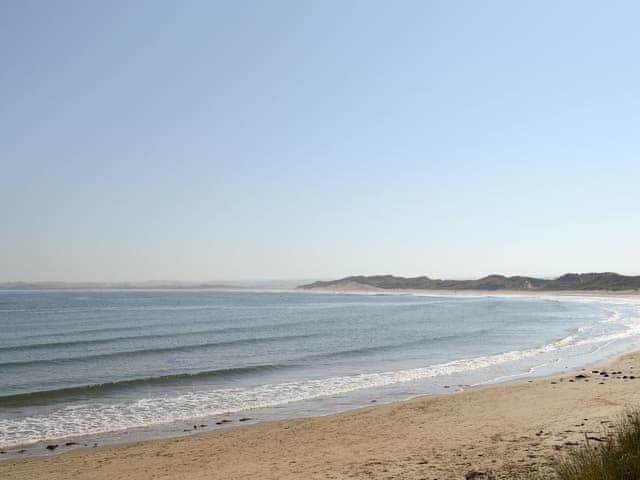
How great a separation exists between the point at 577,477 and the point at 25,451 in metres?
10.2

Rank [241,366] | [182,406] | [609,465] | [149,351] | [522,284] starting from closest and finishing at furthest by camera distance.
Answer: [609,465], [182,406], [241,366], [149,351], [522,284]

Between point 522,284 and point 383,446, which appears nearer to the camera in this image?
point 383,446

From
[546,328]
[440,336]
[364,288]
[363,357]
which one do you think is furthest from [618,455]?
[364,288]

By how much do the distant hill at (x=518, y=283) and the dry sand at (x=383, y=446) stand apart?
322 feet

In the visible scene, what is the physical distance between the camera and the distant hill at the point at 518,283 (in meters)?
111

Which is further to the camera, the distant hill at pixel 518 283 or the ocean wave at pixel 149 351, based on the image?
the distant hill at pixel 518 283

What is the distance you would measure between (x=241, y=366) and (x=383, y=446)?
11.9 meters

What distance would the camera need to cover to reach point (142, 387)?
18234 mm

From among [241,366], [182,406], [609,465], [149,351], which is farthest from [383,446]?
[149,351]

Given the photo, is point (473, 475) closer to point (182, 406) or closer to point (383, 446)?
point (383, 446)

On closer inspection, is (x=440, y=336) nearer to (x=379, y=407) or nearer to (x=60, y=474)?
(x=379, y=407)

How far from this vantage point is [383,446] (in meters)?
10.5

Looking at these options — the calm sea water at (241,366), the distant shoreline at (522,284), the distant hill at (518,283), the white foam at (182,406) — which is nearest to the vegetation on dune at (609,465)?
the calm sea water at (241,366)

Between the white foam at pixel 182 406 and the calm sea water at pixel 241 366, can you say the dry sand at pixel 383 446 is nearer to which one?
the calm sea water at pixel 241 366
